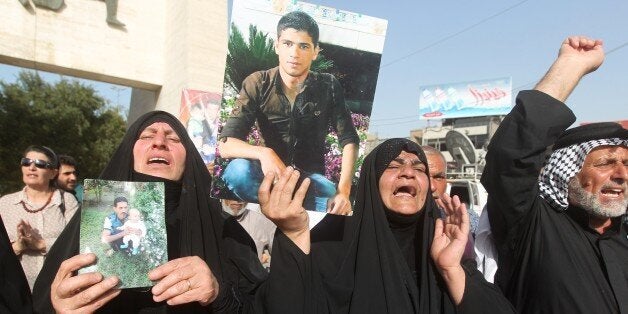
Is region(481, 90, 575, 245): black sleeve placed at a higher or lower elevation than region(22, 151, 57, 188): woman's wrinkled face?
higher

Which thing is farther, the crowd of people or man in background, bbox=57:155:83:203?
man in background, bbox=57:155:83:203

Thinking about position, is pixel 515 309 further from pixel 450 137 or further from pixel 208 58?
pixel 450 137

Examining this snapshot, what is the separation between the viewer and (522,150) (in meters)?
1.91

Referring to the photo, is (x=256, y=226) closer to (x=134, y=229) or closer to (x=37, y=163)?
(x=37, y=163)

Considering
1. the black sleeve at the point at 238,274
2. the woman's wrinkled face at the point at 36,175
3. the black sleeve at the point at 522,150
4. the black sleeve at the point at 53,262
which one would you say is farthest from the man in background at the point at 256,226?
the black sleeve at the point at 522,150

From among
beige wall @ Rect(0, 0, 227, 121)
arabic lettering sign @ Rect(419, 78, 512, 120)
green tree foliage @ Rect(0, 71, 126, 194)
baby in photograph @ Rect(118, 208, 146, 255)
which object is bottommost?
green tree foliage @ Rect(0, 71, 126, 194)

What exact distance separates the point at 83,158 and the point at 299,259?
65.4 ft

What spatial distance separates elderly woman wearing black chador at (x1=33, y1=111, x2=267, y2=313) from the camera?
1764 millimetres

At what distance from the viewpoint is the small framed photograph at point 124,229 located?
4.71 ft

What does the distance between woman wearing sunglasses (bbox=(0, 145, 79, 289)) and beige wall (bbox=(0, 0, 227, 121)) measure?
589 cm

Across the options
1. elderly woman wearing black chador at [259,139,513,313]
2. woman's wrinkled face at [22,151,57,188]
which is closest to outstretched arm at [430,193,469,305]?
elderly woman wearing black chador at [259,139,513,313]

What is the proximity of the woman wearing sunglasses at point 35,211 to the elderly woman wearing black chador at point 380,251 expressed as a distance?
250 centimetres

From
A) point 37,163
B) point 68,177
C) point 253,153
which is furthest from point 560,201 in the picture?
point 68,177

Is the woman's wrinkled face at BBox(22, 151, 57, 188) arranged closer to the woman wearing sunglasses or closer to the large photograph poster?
the woman wearing sunglasses
